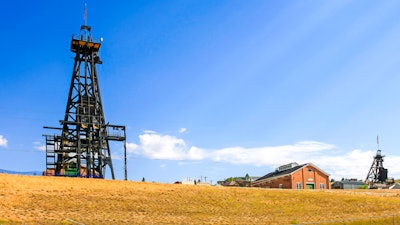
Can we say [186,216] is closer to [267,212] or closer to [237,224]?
[237,224]

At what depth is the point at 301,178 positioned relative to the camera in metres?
81.9

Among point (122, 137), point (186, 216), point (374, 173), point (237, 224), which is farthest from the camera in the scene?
point (374, 173)

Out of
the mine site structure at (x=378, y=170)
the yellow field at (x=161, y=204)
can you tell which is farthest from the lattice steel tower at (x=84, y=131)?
→ the mine site structure at (x=378, y=170)

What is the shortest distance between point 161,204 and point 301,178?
41653 mm

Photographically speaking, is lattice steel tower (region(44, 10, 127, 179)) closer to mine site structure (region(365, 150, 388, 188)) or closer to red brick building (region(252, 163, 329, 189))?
red brick building (region(252, 163, 329, 189))

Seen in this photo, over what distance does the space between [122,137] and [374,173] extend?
9996cm

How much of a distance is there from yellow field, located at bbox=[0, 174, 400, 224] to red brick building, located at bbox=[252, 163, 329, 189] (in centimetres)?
2048

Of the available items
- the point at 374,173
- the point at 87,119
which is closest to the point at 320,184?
the point at 87,119

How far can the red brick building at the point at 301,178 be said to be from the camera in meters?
81.2

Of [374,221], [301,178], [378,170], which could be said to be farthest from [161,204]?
[378,170]

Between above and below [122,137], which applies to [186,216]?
below

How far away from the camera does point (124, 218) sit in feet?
129

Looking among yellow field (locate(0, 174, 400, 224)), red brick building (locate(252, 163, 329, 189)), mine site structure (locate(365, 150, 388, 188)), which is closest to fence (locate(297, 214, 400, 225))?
yellow field (locate(0, 174, 400, 224))

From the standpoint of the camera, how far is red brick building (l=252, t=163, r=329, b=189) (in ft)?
266
